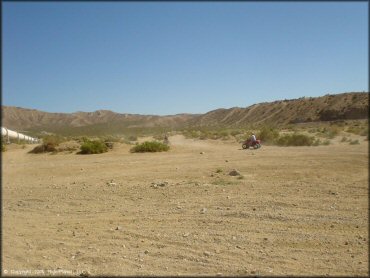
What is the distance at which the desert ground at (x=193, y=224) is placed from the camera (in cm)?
630

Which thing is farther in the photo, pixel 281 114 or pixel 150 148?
pixel 281 114

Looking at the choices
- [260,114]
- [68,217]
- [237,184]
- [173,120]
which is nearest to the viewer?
[68,217]

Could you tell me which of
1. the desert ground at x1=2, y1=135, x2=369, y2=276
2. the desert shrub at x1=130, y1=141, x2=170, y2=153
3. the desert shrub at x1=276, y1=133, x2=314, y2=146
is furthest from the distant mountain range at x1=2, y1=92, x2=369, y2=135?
the desert ground at x1=2, y1=135, x2=369, y2=276

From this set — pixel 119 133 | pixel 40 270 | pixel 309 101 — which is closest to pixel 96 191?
pixel 40 270

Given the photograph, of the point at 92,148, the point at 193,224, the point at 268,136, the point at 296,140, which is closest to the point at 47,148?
the point at 92,148

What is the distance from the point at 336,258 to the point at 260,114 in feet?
255

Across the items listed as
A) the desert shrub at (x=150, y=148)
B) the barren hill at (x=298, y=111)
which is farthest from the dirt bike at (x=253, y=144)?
the barren hill at (x=298, y=111)

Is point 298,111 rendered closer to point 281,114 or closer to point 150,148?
point 281,114

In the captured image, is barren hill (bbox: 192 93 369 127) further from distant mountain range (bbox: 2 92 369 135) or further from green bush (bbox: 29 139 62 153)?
green bush (bbox: 29 139 62 153)

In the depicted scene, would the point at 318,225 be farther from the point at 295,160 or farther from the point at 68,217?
the point at 295,160

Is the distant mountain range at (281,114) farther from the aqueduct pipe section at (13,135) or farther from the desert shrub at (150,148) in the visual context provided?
the desert shrub at (150,148)

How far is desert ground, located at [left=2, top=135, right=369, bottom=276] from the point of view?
630 centimetres

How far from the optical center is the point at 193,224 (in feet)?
28.0

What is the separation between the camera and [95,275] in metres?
5.90
